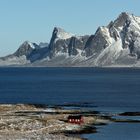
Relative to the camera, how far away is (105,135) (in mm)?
94062

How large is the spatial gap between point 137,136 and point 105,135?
486 centimetres

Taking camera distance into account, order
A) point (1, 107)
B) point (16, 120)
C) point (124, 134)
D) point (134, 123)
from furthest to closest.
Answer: point (1, 107)
point (134, 123)
point (16, 120)
point (124, 134)

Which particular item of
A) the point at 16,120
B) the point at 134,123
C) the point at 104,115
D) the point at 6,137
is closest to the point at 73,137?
the point at 6,137

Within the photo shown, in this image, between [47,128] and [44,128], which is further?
[47,128]

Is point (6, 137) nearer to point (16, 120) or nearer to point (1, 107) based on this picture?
point (16, 120)

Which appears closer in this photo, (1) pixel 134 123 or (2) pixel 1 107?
(1) pixel 134 123

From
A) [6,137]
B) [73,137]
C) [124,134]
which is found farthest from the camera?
[124,134]

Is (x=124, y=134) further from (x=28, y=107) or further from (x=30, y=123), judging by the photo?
(x=28, y=107)

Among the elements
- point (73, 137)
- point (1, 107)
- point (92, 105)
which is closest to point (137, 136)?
point (73, 137)

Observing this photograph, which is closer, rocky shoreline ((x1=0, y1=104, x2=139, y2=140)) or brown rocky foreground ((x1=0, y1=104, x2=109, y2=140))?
brown rocky foreground ((x1=0, y1=104, x2=109, y2=140))

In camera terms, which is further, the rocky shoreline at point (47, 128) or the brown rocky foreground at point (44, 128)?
the rocky shoreline at point (47, 128)

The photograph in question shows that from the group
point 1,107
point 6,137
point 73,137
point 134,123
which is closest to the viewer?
point 6,137

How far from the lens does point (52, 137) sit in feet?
280

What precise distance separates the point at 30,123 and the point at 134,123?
22.6m
